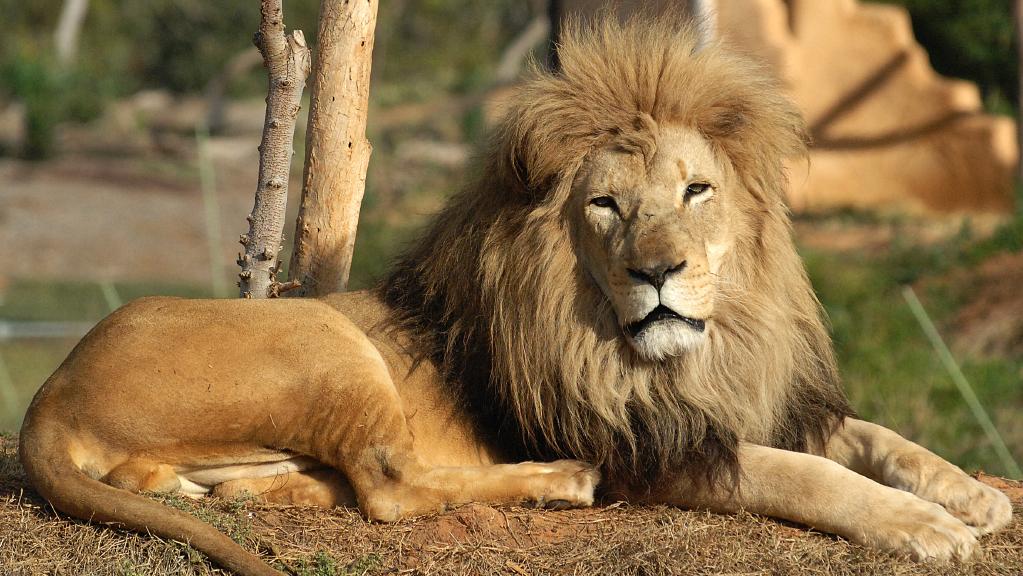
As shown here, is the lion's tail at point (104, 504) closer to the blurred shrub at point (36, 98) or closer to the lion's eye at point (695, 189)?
the lion's eye at point (695, 189)

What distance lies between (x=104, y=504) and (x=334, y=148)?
5.97 feet

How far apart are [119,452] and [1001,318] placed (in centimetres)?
804

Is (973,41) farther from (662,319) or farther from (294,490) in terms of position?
(294,490)

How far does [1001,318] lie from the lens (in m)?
9.73

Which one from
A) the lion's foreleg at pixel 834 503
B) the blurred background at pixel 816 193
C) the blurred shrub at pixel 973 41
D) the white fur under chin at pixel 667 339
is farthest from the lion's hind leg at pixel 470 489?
the blurred shrub at pixel 973 41

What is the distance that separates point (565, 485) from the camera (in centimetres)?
354

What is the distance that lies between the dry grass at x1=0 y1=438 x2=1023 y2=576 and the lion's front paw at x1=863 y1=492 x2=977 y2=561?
0.04 meters

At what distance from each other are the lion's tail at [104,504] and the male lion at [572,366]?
0.04 feet

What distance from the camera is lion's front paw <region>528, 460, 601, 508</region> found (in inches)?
139

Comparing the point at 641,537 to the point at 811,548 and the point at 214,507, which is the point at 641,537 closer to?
the point at 811,548

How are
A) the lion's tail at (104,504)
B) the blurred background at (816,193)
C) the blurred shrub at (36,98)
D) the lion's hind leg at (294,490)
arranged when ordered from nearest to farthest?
the lion's tail at (104,504) → the lion's hind leg at (294,490) → the blurred background at (816,193) → the blurred shrub at (36,98)

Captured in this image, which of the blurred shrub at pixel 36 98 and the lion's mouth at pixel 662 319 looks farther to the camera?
the blurred shrub at pixel 36 98

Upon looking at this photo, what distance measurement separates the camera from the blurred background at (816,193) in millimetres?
9234

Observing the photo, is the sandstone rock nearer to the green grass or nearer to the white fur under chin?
the green grass
